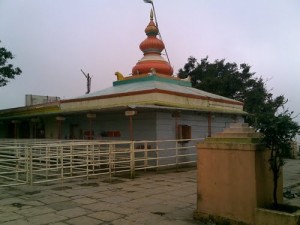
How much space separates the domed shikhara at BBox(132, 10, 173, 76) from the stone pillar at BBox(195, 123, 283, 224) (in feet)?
40.3

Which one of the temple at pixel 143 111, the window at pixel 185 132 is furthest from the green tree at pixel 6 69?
the window at pixel 185 132

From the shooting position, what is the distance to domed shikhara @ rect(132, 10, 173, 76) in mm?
18203

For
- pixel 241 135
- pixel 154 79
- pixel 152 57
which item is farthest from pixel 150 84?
pixel 241 135

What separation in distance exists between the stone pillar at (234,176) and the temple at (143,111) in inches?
219

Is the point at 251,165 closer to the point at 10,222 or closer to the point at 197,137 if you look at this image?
the point at 10,222

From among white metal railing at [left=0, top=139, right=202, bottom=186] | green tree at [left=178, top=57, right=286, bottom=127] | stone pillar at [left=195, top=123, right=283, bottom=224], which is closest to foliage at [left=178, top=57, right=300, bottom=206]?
green tree at [left=178, top=57, right=286, bottom=127]

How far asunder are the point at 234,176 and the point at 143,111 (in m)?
7.88

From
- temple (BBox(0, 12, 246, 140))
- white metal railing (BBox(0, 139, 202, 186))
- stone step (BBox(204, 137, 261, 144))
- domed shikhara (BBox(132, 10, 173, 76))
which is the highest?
domed shikhara (BBox(132, 10, 173, 76))

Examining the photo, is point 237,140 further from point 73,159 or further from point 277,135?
point 73,159

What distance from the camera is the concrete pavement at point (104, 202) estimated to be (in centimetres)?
561

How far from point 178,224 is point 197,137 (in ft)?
31.5

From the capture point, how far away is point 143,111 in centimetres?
1288

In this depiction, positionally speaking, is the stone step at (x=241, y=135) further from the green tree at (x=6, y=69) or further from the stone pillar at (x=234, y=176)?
the green tree at (x=6, y=69)

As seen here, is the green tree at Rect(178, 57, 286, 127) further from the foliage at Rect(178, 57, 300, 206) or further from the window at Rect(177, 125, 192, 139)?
the window at Rect(177, 125, 192, 139)
